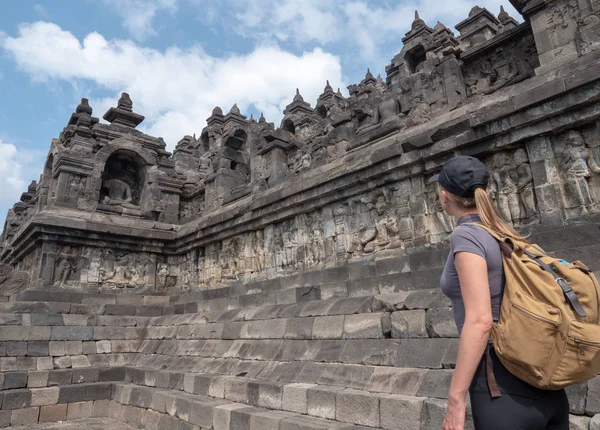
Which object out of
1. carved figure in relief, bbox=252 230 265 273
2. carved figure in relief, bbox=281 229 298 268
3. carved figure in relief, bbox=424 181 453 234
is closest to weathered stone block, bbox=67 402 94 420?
carved figure in relief, bbox=252 230 265 273

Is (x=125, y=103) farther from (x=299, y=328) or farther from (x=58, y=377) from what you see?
(x=299, y=328)

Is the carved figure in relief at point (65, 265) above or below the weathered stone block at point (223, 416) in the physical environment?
above

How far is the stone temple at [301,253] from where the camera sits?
5.04 m

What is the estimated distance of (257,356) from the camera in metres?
6.59

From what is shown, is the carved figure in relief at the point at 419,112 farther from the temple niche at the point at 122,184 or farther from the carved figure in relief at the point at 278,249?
the temple niche at the point at 122,184

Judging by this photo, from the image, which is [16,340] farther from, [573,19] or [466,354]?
[573,19]

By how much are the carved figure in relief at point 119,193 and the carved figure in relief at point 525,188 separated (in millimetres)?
11532

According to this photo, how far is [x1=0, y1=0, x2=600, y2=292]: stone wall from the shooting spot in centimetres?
591

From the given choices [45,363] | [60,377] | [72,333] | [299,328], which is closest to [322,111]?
[72,333]

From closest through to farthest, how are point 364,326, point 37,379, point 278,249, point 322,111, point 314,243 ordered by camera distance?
point 364,326 → point 37,379 → point 314,243 → point 278,249 → point 322,111

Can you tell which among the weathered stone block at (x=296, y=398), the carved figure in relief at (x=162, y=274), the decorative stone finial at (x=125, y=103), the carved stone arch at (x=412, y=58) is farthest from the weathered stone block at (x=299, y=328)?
the carved stone arch at (x=412, y=58)

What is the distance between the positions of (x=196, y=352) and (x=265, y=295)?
163cm

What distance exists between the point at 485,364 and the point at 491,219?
65cm

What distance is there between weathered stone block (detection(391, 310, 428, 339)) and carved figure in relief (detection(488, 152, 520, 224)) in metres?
2.25
